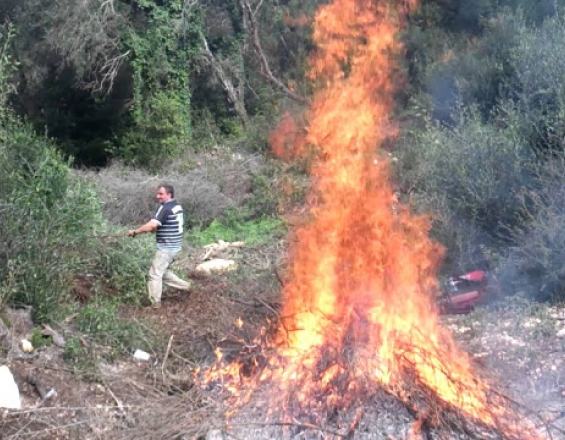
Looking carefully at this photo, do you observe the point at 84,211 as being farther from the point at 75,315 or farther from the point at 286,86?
the point at 286,86

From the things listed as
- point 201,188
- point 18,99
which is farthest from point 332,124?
point 18,99

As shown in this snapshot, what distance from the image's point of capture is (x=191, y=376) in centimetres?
758

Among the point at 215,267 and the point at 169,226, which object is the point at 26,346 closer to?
the point at 169,226

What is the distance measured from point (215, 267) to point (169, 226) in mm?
2513

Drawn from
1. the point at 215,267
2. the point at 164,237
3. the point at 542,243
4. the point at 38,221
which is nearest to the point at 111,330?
the point at 38,221

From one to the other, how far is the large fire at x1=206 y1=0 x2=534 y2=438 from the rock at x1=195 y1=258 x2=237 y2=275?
3.43 metres

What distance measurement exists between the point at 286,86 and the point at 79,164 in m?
6.94

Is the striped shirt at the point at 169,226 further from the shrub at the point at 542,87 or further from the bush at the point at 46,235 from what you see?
the shrub at the point at 542,87

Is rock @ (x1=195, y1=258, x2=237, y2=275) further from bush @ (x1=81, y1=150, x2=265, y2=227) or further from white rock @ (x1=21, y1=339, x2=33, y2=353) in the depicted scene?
white rock @ (x1=21, y1=339, x2=33, y2=353)

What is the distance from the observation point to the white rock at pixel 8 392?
678cm

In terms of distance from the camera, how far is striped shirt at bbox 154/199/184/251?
34.6 feet

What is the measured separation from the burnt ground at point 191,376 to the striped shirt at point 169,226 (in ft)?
3.25

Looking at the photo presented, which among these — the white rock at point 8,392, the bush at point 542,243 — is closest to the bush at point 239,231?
the bush at point 542,243

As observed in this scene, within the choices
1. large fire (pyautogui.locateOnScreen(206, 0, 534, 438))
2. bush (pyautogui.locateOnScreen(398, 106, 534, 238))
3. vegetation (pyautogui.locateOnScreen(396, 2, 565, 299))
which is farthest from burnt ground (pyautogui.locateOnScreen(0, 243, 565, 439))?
bush (pyautogui.locateOnScreen(398, 106, 534, 238))
